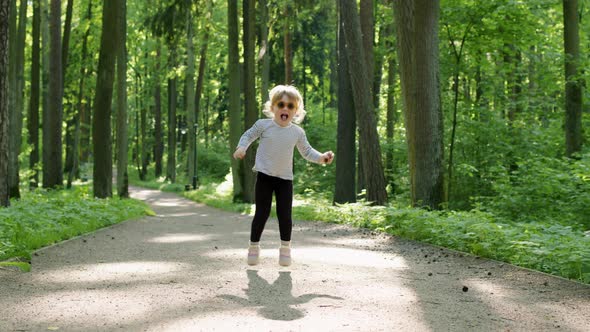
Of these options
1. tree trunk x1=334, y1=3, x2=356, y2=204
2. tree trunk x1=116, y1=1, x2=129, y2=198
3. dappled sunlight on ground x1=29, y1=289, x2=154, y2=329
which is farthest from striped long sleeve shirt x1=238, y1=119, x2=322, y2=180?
tree trunk x1=116, y1=1, x2=129, y2=198

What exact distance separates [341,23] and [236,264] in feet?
36.2

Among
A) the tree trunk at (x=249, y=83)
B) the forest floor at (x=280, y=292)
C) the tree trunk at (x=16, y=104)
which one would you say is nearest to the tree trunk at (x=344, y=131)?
the tree trunk at (x=249, y=83)

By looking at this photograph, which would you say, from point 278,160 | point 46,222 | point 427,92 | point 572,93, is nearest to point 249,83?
point 572,93

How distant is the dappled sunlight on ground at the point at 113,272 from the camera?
6.24m

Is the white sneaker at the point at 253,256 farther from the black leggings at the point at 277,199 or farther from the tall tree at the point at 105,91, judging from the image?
the tall tree at the point at 105,91

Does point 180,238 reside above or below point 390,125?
below

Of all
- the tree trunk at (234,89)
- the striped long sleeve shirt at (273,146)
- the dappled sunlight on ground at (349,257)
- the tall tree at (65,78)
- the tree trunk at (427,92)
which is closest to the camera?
the striped long sleeve shirt at (273,146)

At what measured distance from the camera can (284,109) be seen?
716cm

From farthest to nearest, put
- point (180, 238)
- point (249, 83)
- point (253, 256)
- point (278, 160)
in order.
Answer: point (249, 83), point (180, 238), point (253, 256), point (278, 160)

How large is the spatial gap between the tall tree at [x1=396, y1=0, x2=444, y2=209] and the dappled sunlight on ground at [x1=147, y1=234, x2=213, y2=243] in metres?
4.07

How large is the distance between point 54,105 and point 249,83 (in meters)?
6.89

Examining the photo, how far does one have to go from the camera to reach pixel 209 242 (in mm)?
10227

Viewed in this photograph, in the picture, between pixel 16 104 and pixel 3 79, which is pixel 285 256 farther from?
pixel 16 104

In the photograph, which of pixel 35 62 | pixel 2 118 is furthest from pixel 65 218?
pixel 35 62
